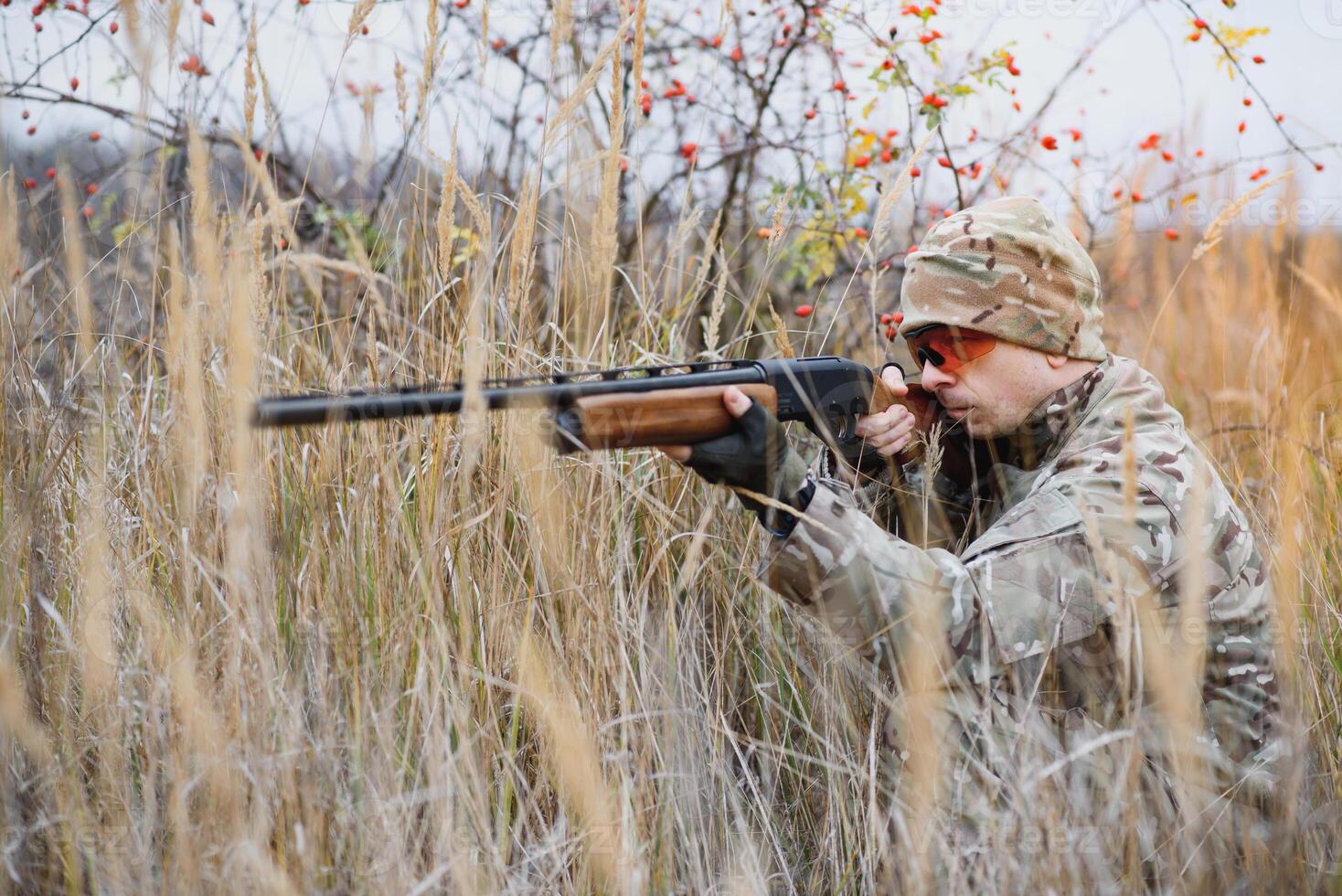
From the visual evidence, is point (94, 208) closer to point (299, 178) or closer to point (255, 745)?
point (299, 178)

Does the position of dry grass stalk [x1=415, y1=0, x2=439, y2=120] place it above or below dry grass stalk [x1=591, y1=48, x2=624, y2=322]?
above

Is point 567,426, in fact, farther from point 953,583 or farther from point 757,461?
point 953,583

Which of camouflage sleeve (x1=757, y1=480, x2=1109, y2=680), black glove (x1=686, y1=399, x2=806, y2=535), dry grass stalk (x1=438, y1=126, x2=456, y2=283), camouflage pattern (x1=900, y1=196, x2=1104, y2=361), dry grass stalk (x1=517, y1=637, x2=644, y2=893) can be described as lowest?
dry grass stalk (x1=517, y1=637, x2=644, y2=893)

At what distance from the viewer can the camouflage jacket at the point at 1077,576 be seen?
6.24ft

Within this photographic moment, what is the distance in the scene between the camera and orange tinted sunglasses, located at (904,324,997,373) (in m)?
2.33

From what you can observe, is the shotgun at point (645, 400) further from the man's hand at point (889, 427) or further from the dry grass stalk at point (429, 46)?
the dry grass stalk at point (429, 46)

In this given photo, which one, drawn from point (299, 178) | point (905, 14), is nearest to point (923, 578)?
point (905, 14)

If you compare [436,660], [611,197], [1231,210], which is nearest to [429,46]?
[611,197]

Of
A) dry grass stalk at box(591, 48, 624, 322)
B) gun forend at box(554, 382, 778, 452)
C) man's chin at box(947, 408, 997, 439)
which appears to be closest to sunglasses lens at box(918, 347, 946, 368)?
man's chin at box(947, 408, 997, 439)

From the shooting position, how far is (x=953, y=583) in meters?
Result: 1.91

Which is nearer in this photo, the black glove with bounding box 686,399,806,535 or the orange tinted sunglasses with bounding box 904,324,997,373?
the black glove with bounding box 686,399,806,535

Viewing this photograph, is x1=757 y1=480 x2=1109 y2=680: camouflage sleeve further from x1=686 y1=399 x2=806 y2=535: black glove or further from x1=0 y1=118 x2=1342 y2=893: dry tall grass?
x1=0 y1=118 x2=1342 y2=893: dry tall grass

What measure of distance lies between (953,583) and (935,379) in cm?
64

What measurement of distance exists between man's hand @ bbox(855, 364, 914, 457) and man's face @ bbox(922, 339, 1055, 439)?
0.11 m
